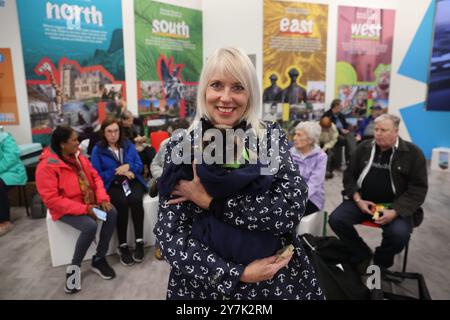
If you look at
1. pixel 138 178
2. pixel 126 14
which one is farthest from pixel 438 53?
pixel 138 178

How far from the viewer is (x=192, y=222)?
107cm

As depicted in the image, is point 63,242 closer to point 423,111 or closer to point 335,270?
point 335,270

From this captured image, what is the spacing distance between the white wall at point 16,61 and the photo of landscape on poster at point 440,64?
770 cm

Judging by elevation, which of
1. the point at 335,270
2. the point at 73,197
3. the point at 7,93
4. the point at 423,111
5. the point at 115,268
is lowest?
the point at 115,268

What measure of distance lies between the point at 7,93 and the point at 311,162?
4237 mm

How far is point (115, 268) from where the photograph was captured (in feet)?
9.80

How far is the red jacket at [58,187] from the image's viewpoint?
2643mm

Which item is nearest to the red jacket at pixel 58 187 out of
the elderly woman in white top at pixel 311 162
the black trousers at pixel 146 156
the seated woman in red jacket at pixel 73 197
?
the seated woman in red jacket at pixel 73 197

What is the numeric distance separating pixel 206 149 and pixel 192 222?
0.28 metres

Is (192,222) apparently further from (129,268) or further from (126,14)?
(126,14)

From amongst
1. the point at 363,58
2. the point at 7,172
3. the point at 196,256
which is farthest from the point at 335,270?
the point at 363,58

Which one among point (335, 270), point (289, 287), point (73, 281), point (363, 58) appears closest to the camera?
point (289, 287)

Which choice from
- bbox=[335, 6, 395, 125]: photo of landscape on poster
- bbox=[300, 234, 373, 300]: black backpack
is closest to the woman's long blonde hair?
bbox=[300, 234, 373, 300]: black backpack

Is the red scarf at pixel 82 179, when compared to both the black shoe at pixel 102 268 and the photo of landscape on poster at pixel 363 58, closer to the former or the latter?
the black shoe at pixel 102 268
